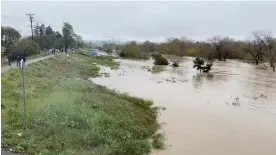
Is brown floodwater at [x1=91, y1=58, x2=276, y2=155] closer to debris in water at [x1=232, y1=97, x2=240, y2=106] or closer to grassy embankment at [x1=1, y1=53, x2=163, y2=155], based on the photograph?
debris in water at [x1=232, y1=97, x2=240, y2=106]

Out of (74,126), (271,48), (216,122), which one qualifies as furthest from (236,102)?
(271,48)

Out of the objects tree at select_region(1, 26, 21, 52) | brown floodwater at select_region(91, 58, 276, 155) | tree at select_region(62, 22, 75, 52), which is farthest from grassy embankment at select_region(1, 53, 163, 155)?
tree at select_region(62, 22, 75, 52)

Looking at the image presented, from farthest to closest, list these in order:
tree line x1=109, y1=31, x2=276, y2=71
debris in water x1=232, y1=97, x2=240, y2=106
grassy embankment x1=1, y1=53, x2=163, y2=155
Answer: tree line x1=109, y1=31, x2=276, y2=71 < debris in water x1=232, y1=97, x2=240, y2=106 < grassy embankment x1=1, y1=53, x2=163, y2=155

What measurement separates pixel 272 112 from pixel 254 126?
4449 mm

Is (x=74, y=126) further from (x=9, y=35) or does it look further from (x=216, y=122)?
(x=9, y=35)

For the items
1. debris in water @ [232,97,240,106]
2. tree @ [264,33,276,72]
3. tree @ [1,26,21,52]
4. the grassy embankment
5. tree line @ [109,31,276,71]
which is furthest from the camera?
tree line @ [109,31,276,71]

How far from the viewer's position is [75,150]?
901 centimetres

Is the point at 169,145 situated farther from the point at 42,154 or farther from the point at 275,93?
the point at 275,93

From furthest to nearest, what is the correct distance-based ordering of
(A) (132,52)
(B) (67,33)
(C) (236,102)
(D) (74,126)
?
(A) (132,52) → (B) (67,33) → (C) (236,102) → (D) (74,126)

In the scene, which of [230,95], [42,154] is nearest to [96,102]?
[42,154]

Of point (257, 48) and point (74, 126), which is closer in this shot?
point (74, 126)

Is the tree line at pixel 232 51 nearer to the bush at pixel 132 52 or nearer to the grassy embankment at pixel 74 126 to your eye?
the bush at pixel 132 52

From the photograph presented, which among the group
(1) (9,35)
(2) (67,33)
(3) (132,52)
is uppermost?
(2) (67,33)

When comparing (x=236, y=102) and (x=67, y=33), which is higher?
(x=67, y=33)
